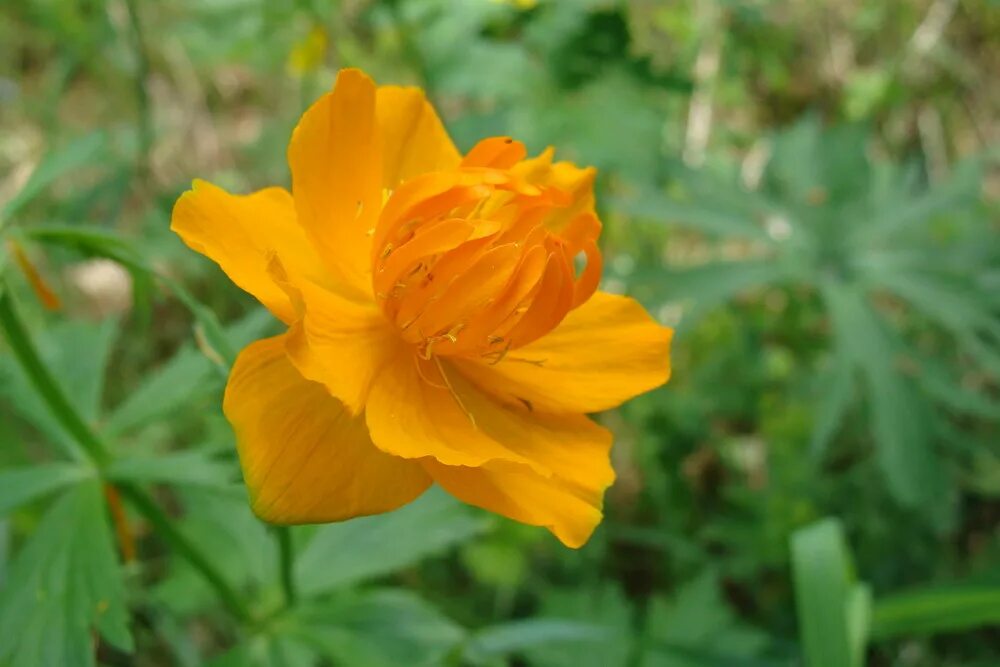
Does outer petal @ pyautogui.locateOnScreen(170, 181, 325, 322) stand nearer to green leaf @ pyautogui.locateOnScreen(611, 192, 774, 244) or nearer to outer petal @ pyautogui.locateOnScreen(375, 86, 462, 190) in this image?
outer petal @ pyautogui.locateOnScreen(375, 86, 462, 190)

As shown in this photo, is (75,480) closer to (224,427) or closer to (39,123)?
(224,427)

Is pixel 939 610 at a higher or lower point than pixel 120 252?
lower

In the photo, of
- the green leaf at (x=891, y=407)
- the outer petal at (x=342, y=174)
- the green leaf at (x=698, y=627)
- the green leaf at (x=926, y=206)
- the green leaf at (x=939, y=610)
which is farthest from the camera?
the green leaf at (x=926, y=206)

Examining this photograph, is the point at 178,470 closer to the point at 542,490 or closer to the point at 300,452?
the point at 300,452

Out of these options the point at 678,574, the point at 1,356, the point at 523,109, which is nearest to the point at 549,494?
the point at 1,356

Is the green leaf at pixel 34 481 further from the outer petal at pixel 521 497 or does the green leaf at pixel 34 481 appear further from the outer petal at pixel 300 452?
the outer petal at pixel 521 497

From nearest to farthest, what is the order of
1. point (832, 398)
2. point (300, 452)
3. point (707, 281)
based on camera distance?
point (300, 452), point (832, 398), point (707, 281)

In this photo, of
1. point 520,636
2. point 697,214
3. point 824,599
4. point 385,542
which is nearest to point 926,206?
point 697,214

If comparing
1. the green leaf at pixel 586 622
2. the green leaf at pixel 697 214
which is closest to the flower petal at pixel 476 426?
the green leaf at pixel 586 622
